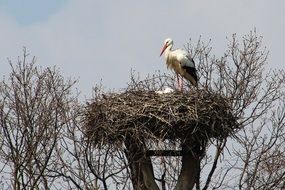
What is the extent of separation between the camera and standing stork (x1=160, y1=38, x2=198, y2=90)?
559 inches

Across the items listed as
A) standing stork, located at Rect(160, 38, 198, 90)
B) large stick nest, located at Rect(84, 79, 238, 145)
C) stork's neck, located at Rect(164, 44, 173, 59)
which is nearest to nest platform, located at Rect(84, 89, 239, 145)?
large stick nest, located at Rect(84, 79, 238, 145)

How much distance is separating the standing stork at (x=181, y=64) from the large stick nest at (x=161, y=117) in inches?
97.8

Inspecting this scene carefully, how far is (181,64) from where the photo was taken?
14.2m

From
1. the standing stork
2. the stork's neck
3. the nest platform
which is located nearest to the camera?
the nest platform

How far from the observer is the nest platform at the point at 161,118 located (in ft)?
36.5

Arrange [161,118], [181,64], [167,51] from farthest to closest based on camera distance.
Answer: [167,51] → [181,64] → [161,118]

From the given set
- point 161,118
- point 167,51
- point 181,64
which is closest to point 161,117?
point 161,118

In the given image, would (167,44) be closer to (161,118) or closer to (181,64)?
(181,64)

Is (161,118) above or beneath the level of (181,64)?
beneath

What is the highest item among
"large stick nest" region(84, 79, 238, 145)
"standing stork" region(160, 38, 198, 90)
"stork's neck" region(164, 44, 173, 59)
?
"stork's neck" region(164, 44, 173, 59)

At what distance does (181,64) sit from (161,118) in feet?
10.4

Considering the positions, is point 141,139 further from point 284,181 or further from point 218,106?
point 284,181

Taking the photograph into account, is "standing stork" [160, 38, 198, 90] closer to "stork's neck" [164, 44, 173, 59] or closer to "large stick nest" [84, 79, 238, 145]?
"stork's neck" [164, 44, 173, 59]

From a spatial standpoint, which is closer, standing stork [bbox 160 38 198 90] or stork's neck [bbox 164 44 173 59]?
standing stork [bbox 160 38 198 90]
